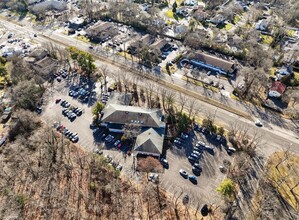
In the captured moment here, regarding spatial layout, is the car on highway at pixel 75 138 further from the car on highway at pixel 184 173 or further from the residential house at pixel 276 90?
the residential house at pixel 276 90

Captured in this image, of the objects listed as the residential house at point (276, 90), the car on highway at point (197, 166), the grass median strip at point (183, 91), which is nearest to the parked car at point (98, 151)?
the car on highway at point (197, 166)

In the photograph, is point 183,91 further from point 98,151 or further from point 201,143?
point 98,151

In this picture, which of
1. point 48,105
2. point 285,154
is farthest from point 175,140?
point 48,105

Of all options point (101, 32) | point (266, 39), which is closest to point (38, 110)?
point (101, 32)

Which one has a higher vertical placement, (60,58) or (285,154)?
(285,154)

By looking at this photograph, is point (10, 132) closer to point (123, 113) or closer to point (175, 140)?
point (123, 113)
